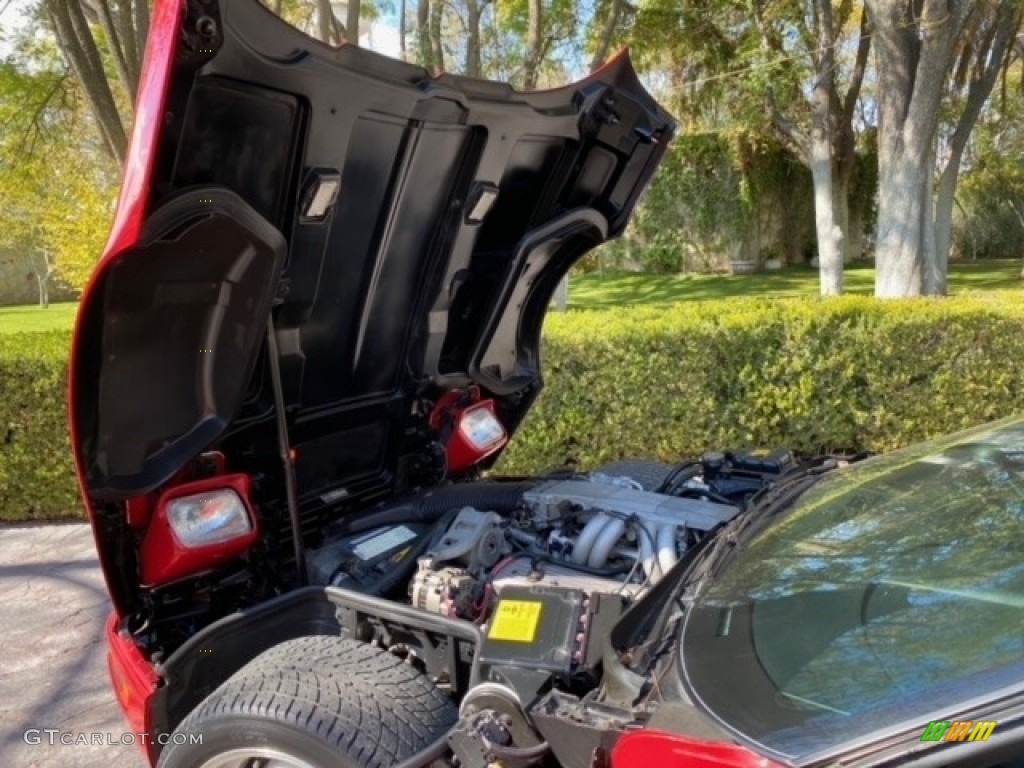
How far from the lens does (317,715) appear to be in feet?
6.17

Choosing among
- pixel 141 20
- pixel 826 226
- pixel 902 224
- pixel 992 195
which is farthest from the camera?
pixel 992 195

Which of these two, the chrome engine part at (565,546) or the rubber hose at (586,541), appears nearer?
the chrome engine part at (565,546)

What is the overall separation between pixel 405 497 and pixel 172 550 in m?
1.01

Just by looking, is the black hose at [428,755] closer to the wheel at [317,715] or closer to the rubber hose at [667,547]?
the wheel at [317,715]

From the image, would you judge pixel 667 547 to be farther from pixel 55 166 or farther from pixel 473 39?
pixel 55 166

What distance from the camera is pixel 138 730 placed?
2.19m

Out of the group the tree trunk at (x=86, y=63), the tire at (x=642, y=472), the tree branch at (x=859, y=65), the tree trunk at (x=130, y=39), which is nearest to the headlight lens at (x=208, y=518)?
the tire at (x=642, y=472)

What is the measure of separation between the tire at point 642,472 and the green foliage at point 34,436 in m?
3.88

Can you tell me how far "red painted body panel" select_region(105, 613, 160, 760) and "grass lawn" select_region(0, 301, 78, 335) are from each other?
18.9m

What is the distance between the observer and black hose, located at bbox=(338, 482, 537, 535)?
116 inches

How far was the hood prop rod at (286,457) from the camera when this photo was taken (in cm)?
251

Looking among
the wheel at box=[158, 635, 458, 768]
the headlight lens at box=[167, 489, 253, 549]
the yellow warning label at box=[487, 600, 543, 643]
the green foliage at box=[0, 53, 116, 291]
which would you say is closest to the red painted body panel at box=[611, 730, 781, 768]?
the yellow warning label at box=[487, 600, 543, 643]

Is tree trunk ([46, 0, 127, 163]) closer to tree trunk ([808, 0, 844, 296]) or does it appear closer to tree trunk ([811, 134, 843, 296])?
tree trunk ([808, 0, 844, 296])

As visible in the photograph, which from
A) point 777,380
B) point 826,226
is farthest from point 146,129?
point 826,226
